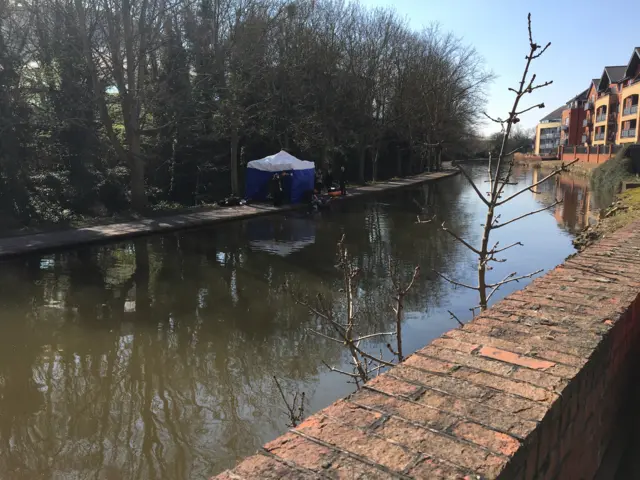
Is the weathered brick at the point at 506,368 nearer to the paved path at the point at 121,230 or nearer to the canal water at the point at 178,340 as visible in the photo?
the canal water at the point at 178,340

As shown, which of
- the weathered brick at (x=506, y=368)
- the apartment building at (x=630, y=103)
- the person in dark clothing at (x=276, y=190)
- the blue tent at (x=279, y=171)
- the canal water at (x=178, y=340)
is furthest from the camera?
the apartment building at (x=630, y=103)

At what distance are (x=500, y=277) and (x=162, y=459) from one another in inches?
314

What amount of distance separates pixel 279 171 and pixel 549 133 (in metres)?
108

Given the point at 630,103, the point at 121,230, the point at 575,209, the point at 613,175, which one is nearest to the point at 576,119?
the point at 630,103

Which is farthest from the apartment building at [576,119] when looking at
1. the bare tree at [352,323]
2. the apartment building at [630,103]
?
the bare tree at [352,323]

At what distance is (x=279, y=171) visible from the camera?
79.6 feet

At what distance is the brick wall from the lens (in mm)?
1445

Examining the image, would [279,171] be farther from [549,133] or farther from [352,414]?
[549,133]

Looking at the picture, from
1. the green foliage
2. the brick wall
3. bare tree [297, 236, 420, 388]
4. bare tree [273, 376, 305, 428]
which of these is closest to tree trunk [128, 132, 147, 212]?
bare tree [297, 236, 420, 388]

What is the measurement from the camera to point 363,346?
6871 millimetres

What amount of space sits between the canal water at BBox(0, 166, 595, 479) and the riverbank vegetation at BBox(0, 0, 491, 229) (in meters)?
3.19

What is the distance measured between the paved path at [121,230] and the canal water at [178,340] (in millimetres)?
413

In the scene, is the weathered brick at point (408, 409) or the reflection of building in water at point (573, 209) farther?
the reflection of building in water at point (573, 209)

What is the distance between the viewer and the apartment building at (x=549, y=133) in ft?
372
